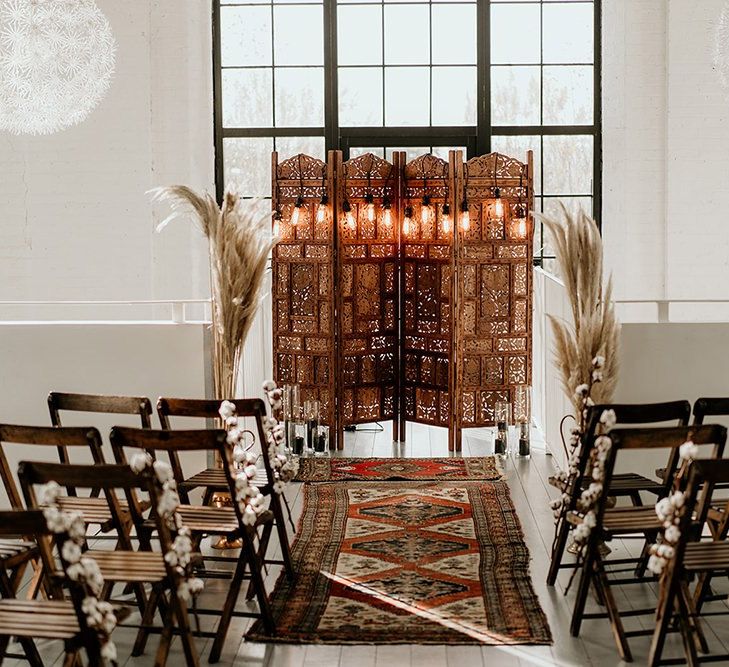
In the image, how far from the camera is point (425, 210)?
9.19m

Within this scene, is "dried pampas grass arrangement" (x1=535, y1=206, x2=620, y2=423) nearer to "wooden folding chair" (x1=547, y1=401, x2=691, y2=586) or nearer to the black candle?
"wooden folding chair" (x1=547, y1=401, x2=691, y2=586)

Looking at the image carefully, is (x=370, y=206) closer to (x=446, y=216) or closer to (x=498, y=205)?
(x=446, y=216)

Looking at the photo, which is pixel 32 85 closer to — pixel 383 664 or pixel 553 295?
pixel 553 295

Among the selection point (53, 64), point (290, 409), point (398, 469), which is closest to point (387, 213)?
point (290, 409)

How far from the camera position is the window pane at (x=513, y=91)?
12.0 m

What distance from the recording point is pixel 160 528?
410 cm

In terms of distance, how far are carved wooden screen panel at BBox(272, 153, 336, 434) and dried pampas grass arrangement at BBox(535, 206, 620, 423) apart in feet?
9.25

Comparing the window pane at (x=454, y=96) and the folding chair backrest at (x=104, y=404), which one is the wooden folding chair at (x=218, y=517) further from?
the window pane at (x=454, y=96)

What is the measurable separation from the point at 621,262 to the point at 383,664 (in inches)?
298

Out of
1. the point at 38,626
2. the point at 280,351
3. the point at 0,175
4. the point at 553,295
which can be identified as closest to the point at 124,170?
the point at 0,175

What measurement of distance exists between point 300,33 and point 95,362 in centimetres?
601

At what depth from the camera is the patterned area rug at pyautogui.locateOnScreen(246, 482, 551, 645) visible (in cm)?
502

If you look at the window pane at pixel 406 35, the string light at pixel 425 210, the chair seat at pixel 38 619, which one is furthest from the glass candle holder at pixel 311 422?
the chair seat at pixel 38 619

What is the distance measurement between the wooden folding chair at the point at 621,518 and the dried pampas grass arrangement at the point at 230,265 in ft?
8.00
